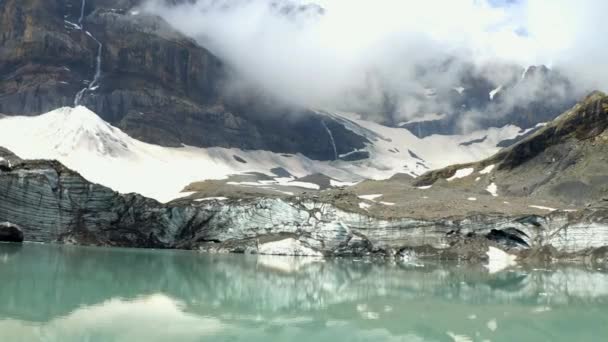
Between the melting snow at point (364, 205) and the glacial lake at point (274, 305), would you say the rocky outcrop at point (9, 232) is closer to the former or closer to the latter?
the glacial lake at point (274, 305)

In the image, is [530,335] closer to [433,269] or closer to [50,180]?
[433,269]

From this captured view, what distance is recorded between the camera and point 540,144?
118312 millimetres

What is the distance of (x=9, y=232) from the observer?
67062mm

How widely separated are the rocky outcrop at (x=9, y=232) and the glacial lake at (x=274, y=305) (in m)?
19.2

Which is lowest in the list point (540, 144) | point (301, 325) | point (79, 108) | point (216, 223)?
point (301, 325)

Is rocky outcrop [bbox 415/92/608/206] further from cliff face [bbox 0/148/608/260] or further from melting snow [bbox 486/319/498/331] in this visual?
melting snow [bbox 486/319/498/331]

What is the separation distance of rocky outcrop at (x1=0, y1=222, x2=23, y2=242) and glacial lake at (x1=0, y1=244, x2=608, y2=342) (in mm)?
19214

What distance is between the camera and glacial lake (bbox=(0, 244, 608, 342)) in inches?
880

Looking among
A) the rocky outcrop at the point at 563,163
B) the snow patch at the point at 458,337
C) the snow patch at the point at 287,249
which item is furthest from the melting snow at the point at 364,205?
the snow patch at the point at 458,337

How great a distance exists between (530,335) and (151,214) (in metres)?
61.5

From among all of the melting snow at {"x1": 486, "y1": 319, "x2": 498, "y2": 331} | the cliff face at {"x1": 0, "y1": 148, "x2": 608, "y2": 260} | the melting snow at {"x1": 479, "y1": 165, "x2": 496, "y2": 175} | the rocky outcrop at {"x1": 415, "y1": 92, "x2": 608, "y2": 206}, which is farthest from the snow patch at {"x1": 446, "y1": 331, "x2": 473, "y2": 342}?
the melting snow at {"x1": 479, "y1": 165, "x2": 496, "y2": 175}

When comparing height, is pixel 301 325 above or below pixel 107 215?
below

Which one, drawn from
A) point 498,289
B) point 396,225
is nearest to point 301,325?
point 498,289

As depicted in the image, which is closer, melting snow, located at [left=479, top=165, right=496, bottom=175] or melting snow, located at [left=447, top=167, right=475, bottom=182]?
melting snow, located at [left=479, top=165, right=496, bottom=175]
